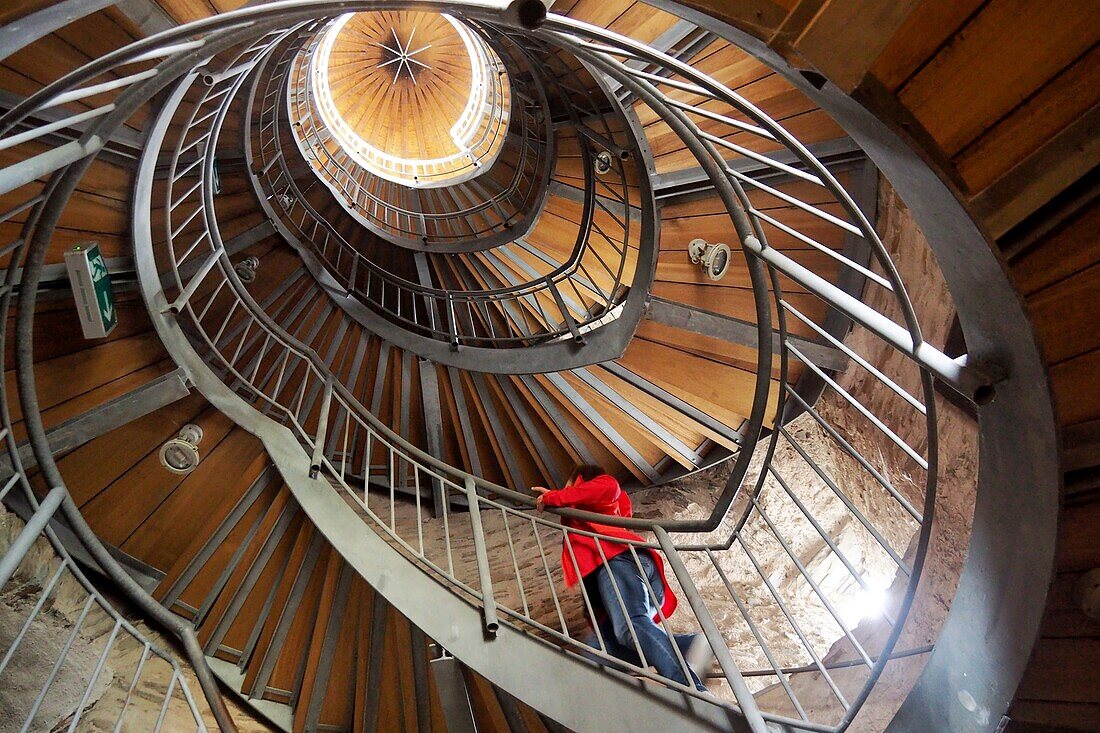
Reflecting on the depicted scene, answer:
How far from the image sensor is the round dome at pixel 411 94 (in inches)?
286

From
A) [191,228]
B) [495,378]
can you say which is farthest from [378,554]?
[191,228]

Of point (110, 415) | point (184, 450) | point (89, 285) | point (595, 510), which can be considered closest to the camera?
point (89, 285)

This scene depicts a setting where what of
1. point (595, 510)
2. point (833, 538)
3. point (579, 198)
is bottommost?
point (595, 510)

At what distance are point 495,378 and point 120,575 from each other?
130 inches

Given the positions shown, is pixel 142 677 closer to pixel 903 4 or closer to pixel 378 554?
pixel 378 554

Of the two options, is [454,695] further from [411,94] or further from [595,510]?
[411,94]

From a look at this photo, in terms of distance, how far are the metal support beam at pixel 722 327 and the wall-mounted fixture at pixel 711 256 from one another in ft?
0.91

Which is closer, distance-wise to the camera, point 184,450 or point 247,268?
point 184,450

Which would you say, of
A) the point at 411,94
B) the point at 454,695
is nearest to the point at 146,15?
the point at 454,695

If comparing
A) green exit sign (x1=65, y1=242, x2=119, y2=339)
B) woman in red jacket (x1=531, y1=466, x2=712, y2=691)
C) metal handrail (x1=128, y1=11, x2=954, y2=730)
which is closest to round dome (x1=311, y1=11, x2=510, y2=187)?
metal handrail (x1=128, y1=11, x2=954, y2=730)

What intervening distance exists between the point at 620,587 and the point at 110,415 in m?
2.77

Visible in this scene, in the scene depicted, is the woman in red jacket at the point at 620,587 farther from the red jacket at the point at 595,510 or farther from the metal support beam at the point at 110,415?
the metal support beam at the point at 110,415

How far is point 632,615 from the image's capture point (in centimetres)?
302

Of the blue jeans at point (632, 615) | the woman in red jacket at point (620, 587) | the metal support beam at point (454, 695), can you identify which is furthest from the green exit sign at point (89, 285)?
the blue jeans at point (632, 615)
